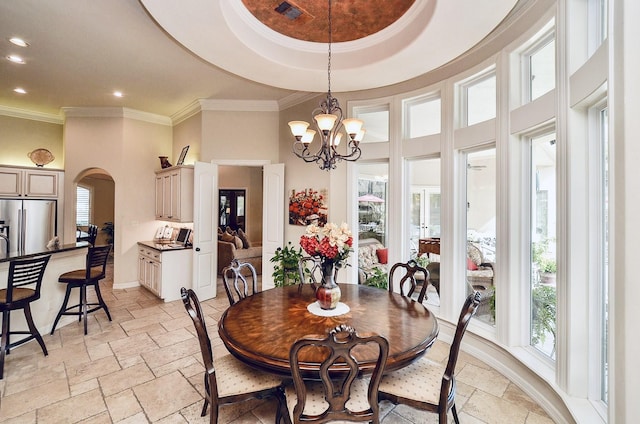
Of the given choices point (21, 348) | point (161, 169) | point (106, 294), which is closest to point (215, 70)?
point (161, 169)

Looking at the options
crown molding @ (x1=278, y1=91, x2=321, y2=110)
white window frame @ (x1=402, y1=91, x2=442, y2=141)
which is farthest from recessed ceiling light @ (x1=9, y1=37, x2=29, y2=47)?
white window frame @ (x1=402, y1=91, x2=442, y2=141)

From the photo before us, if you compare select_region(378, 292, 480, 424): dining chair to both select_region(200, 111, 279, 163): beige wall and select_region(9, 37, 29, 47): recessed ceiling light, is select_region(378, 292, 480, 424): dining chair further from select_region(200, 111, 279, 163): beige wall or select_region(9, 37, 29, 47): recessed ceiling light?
select_region(9, 37, 29, 47): recessed ceiling light

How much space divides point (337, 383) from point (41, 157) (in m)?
6.85

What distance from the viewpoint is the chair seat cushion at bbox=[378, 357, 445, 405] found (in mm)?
1764

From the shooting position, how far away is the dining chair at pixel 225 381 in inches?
68.8

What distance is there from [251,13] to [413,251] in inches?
126

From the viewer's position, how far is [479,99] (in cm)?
320

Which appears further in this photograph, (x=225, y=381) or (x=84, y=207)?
(x=84, y=207)

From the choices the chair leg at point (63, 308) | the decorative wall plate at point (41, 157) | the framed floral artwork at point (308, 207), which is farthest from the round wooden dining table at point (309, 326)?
the decorative wall plate at point (41, 157)

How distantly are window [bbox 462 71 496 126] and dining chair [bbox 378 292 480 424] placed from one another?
7.20 ft

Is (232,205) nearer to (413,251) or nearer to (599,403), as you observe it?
(413,251)

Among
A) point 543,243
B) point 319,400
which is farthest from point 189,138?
point 543,243

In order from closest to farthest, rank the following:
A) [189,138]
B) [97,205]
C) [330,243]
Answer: [330,243] → [189,138] → [97,205]

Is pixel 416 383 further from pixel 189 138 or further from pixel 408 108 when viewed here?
pixel 189 138
